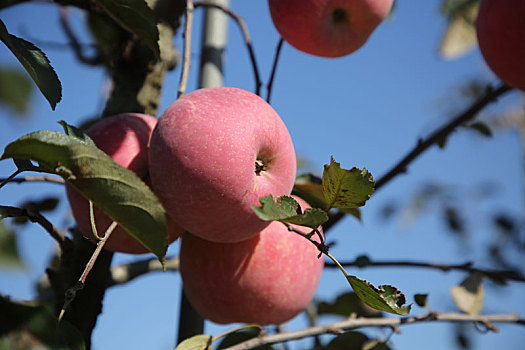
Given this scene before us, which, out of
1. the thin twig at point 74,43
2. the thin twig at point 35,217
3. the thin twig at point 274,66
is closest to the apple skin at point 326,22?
the thin twig at point 274,66

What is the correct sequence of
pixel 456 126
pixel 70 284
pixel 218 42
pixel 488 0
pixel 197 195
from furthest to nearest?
pixel 218 42 < pixel 456 126 < pixel 488 0 < pixel 70 284 < pixel 197 195

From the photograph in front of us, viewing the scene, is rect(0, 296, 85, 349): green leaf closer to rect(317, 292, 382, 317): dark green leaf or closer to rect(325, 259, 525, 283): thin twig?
rect(325, 259, 525, 283): thin twig

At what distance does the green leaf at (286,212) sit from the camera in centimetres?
40

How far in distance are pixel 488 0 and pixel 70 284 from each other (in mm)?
742

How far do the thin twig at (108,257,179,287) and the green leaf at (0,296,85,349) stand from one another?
45cm

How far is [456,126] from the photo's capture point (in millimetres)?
847

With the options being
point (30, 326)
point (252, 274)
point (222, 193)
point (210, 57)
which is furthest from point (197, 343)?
point (210, 57)

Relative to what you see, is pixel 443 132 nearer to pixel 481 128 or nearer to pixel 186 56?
pixel 481 128

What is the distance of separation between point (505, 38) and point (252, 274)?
1.68 ft

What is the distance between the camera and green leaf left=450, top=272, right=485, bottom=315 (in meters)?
0.82

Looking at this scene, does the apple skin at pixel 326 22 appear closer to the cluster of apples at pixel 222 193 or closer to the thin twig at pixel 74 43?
the cluster of apples at pixel 222 193

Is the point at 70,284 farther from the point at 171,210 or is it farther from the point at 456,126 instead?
the point at 456,126

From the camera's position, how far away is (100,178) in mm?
393

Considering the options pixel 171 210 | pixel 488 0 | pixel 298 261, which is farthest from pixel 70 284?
pixel 488 0
